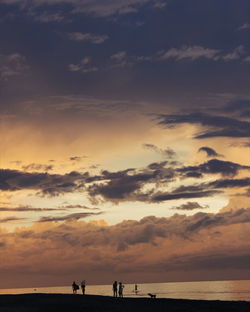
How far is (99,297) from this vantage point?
214ft

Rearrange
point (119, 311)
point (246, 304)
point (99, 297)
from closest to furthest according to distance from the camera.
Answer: point (119, 311) < point (246, 304) < point (99, 297)

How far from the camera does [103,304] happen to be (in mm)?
59438

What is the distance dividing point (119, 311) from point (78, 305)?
208 inches

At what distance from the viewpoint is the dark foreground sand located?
187 ft

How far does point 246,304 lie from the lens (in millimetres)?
59906

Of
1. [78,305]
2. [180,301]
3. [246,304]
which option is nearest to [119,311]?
[78,305]

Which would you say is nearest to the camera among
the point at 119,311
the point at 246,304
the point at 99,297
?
the point at 119,311

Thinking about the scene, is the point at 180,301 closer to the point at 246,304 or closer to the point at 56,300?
the point at 246,304

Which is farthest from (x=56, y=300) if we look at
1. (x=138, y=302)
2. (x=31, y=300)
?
(x=138, y=302)

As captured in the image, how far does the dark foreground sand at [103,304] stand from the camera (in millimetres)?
56906

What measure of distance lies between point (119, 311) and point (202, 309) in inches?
343

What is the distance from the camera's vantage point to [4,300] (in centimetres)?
6303

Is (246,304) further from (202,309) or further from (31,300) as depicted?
(31,300)

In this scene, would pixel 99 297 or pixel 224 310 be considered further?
pixel 99 297
